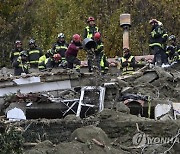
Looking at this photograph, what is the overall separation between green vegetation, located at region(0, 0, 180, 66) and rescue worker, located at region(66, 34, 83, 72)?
46.1 ft

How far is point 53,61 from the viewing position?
21.4 meters

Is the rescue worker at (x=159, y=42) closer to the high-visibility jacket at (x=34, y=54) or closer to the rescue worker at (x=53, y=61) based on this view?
the rescue worker at (x=53, y=61)

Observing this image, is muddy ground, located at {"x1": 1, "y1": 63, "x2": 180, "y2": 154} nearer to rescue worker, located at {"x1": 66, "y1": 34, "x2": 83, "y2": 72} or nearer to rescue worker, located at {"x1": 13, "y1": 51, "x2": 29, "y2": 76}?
rescue worker, located at {"x1": 66, "y1": 34, "x2": 83, "y2": 72}

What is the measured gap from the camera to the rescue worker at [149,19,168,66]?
20.7 m

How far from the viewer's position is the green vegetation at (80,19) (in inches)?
1428

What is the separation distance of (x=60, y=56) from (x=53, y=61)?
30cm

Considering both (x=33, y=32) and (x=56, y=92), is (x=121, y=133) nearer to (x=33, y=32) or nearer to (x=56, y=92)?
(x=56, y=92)

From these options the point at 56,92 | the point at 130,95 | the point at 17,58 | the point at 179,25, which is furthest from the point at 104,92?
the point at 179,25

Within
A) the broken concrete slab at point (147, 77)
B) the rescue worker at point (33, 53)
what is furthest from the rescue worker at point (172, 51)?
the rescue worker at point (33, 53)

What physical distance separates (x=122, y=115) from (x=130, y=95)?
2.37 meters

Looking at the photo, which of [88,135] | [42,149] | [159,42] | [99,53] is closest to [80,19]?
[159,42]

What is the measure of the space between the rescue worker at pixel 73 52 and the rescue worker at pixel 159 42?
2.78 m

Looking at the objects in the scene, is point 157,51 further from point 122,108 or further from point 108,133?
point 108,133

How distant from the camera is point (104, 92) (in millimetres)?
15719
